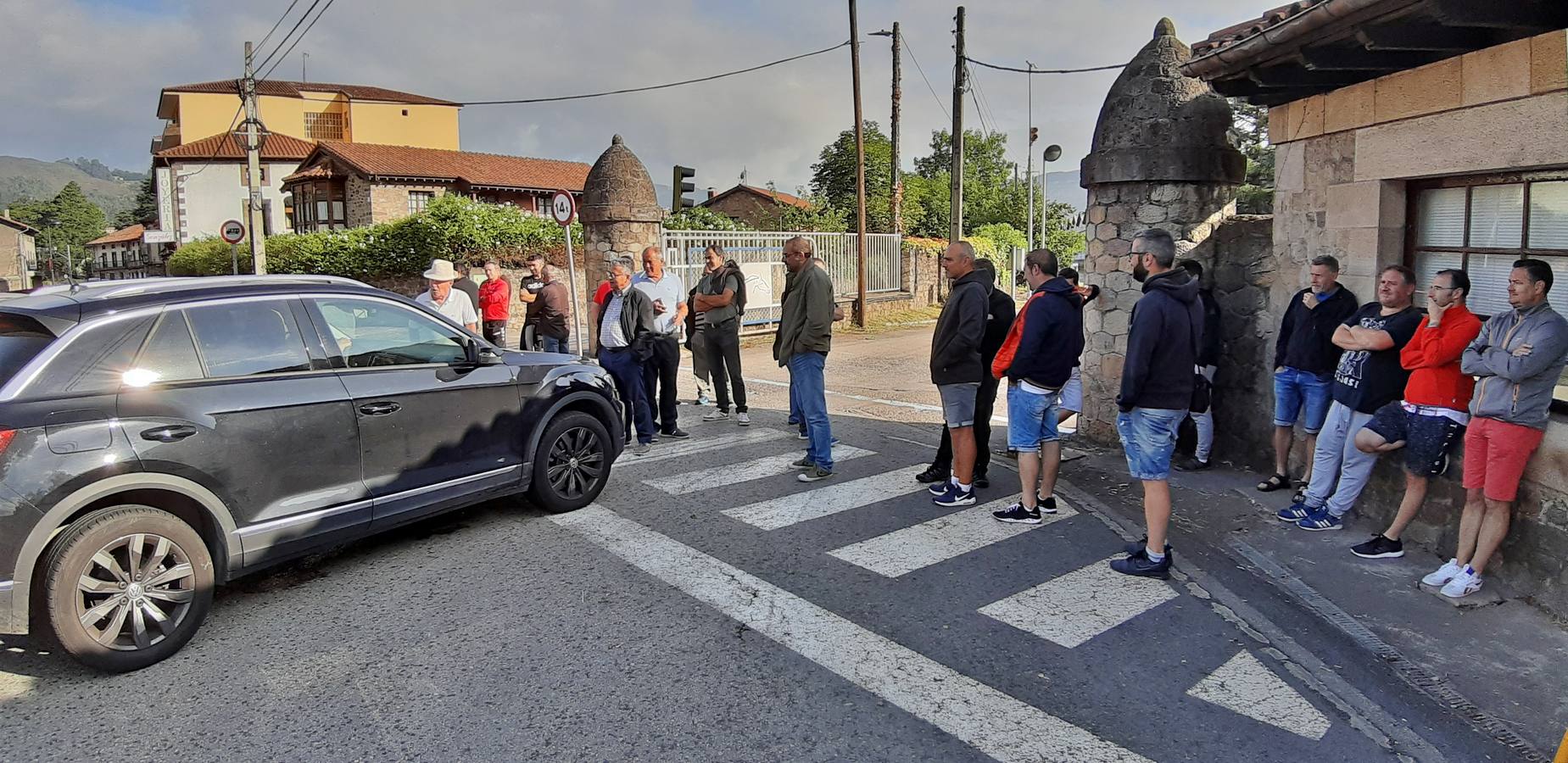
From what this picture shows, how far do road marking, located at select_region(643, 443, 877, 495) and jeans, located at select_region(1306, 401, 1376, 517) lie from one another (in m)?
3.40

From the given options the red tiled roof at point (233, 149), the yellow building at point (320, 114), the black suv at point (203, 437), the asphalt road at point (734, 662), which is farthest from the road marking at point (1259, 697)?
the yellow building at point (320, 114)

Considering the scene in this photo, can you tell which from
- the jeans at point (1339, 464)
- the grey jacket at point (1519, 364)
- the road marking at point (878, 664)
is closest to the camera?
the road marking at point (878, 664)

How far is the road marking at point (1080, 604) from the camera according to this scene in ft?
14.4

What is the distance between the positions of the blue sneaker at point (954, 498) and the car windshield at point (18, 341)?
5046 mm

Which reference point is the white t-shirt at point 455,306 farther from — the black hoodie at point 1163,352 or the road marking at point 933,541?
the black hoodie at point 1163,352

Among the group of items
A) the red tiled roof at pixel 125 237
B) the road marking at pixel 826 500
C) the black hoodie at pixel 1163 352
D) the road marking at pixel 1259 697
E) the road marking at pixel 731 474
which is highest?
the red tiled roof at pixel 125 237

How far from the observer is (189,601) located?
160 inches

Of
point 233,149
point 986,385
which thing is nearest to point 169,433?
point 986,385

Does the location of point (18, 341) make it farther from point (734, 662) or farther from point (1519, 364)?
point (1519, 364)

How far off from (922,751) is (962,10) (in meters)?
22.9

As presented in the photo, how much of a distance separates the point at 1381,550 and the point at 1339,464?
2.55 feet

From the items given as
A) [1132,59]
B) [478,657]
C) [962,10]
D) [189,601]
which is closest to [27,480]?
[189,601]

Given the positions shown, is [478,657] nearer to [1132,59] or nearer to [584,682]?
[584,682]

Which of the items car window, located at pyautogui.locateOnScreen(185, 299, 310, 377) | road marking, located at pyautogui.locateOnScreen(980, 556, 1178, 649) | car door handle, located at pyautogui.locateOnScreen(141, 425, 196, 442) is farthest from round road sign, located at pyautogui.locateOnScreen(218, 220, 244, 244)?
road marking, located at pyautogui.locateOnScreen(980, 556, 1178, 649)
